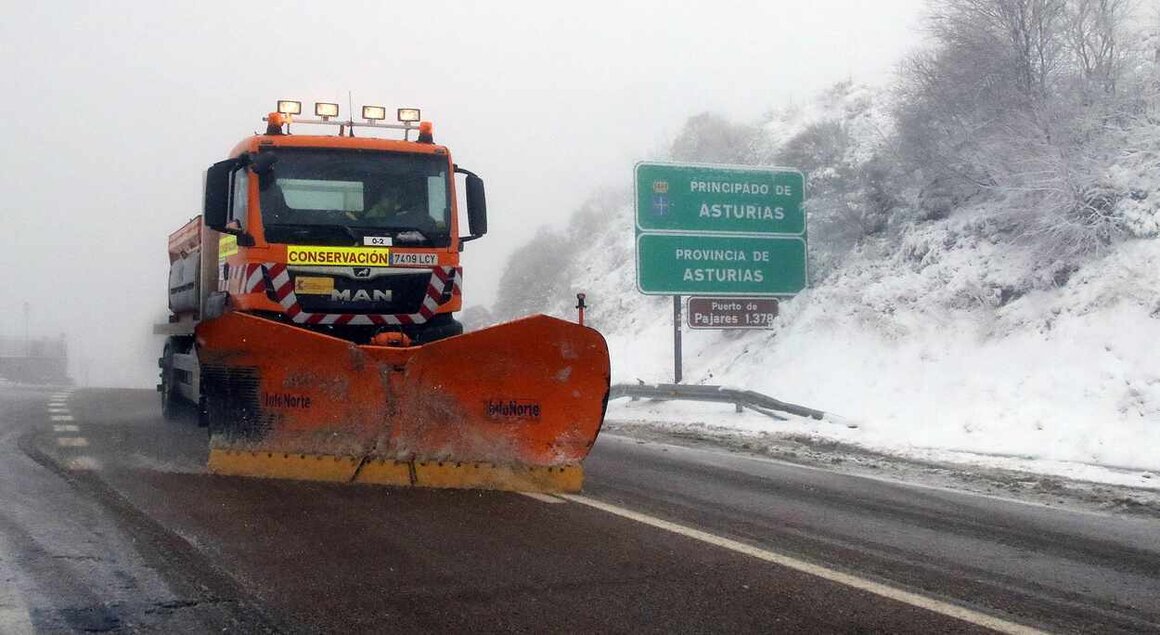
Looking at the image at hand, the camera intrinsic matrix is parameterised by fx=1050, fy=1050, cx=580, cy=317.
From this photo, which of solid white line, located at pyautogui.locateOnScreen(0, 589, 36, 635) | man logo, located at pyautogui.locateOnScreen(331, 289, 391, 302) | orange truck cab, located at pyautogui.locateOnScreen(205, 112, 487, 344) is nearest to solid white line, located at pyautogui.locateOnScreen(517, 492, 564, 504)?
orange truck cab, located at pyautogui.locateOnScreen(205, 112, 487, 344)

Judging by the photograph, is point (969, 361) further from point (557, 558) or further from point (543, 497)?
point (557, 558)

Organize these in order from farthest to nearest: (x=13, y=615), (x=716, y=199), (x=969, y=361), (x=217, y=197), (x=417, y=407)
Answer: (x=716, y=199) < (x=969, y=361) < (x=217, y=197) < (x=417, y=407) < (x=13, y=615)

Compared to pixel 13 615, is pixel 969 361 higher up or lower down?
higher up

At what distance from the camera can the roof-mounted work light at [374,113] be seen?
10.2 m

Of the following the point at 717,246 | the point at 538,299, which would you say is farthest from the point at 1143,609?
the point at 538,299

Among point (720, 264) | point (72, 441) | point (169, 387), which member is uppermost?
point (720, 264)

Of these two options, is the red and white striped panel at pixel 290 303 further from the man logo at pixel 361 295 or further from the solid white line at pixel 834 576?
the solid white line at pixel 834 576

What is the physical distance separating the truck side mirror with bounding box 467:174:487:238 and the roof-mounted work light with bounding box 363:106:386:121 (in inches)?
44.5

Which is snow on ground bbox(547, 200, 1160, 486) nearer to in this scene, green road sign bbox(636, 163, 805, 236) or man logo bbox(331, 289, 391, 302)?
green road sign bbox(636, 163, 805, 236)

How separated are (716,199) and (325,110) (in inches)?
347

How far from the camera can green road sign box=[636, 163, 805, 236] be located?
17250mm

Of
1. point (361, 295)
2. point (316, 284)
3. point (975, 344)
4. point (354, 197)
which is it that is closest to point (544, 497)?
point (361, 295)

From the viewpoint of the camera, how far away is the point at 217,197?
30.3ft

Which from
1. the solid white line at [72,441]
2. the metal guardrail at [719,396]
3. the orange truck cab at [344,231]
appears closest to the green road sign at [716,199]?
the metal guardrail at [719,396]
